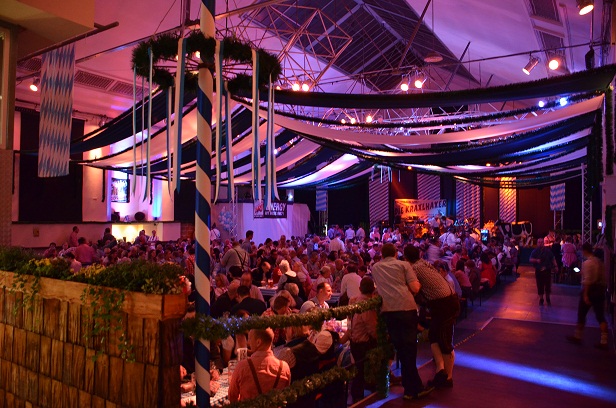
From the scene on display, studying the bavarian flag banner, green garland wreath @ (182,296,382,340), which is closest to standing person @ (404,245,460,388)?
green garland wreath @ (182,296,382,340)

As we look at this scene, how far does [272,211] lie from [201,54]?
61.3 ft

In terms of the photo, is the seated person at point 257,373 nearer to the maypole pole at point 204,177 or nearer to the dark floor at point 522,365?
the maypole pole at point 204,177

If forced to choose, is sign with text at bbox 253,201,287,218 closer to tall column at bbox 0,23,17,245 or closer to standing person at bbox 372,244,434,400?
tall column at bbox 0,23,17,245

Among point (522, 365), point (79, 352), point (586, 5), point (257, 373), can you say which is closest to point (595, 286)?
point (522, 365)

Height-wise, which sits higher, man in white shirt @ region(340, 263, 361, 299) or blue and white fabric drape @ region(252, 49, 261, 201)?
blue and white fabric drape @ region(252, 49, 261, 201)

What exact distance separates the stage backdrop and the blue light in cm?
1491

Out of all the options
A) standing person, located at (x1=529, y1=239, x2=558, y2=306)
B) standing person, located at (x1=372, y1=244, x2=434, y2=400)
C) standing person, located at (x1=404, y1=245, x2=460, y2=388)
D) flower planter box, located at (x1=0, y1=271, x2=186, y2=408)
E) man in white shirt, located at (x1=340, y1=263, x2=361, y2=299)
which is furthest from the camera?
standing person, located at (x1=529, y1=239, x2=558, y2=306)

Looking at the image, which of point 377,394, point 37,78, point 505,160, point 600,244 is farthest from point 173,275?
point 37,78

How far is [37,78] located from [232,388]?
11875 millimetres

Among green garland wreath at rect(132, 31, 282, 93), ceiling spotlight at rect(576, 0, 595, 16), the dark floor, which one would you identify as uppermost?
ceiling spotlight at rect(576, 0, 595, 16)

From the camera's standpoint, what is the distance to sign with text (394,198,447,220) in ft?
85.5

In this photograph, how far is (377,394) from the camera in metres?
4.78

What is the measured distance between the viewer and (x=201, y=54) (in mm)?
3156

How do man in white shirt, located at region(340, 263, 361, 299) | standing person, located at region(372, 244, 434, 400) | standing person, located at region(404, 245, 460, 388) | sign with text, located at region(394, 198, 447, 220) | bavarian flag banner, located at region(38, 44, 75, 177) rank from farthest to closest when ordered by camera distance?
sign with text, located at region(394, 198, 447, 220) < bavarian flag banner, located at region(38, 44, 75, 177) < man in white shirt, located at region(340, 263, 361, 299) < standing person, located at region(404, 245, 460, 388) < standing person, located at region(372, 244, 434, 400)
